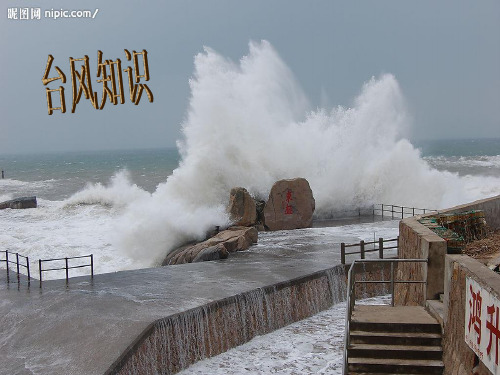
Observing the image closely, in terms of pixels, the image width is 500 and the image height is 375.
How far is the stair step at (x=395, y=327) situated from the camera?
742 cm

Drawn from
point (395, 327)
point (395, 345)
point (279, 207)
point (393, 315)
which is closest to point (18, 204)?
point (279, 207)

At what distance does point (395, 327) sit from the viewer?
7.53m

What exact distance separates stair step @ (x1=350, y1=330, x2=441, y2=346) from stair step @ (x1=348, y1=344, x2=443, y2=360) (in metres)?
0.06

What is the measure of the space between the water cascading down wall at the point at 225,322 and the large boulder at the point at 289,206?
25.8 feet

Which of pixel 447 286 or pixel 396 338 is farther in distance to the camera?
pixel 396 338

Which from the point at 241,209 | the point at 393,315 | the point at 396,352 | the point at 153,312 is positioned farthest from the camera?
the point at 241,209

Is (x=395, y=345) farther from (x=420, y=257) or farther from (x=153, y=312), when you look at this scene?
(x=153, y=312)

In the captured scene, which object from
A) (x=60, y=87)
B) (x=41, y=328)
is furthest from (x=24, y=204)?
(x=41, y=328)

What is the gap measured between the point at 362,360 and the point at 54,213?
29.3 meters

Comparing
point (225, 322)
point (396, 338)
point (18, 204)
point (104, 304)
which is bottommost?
point (225, 322)

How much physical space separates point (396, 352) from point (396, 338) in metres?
0.20

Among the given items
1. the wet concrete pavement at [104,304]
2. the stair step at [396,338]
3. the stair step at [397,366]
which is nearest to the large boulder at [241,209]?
the wet concrete pavement at [104,304]

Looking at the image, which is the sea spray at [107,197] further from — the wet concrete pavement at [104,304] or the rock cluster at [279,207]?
the wet concrete pavement at [104,304]

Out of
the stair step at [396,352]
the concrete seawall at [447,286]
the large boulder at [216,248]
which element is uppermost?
the concrete seawall at [447,286]
